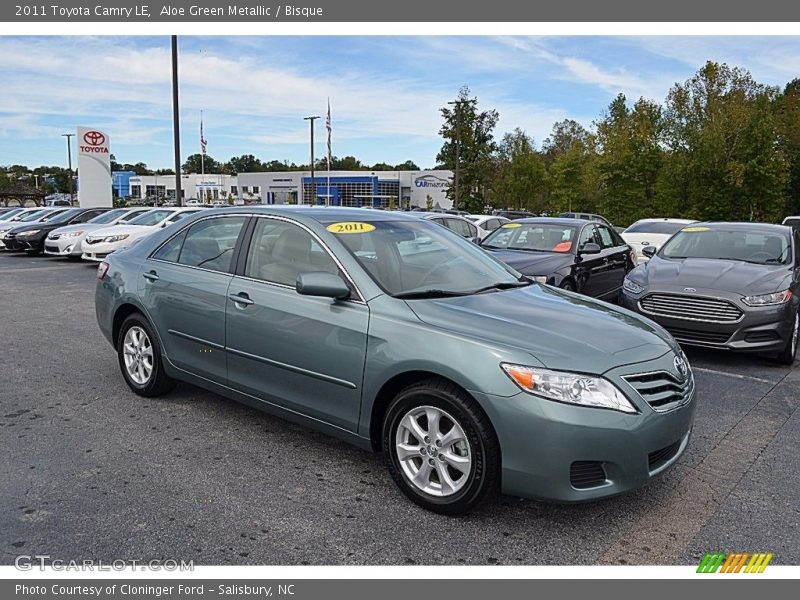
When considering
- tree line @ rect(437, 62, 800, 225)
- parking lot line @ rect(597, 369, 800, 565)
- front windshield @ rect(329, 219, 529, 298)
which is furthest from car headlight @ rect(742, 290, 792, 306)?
tree line @ rect(437, 62, 800, 225)

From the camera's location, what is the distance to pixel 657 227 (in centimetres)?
1560

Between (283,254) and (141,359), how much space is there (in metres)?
1.75

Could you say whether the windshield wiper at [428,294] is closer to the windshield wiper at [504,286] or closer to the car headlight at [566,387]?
the windshield wiper at [504,286]

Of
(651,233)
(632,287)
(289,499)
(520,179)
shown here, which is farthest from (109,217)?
(520,179)

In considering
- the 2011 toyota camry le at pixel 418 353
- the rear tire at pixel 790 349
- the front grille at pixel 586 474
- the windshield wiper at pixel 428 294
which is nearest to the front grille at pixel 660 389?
the 2011 toyota camry le at pixel 418 353

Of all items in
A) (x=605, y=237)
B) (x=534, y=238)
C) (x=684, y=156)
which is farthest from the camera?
(x=684, y=156)

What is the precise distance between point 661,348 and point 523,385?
39.7 inches

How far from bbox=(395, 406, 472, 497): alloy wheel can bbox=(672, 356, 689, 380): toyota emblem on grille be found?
1285 millimetres

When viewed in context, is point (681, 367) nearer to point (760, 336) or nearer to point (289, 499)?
point (289, 499)

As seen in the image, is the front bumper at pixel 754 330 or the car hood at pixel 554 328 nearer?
the car hood at pixel 554 328

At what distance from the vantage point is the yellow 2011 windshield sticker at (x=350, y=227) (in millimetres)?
4180

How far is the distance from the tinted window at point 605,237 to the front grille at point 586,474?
7.77 meters

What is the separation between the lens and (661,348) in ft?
11.9

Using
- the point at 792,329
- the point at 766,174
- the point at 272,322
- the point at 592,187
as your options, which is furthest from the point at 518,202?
the point at 272,322
